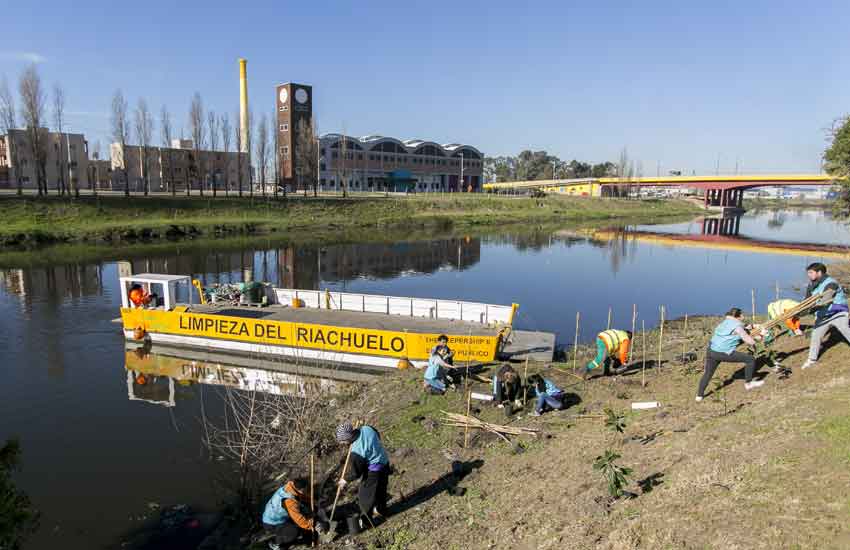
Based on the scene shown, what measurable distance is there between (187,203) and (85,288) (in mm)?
36160

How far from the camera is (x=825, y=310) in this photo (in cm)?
1022

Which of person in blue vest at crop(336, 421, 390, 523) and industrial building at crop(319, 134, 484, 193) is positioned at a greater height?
industrial building at crop(319, 134, 484, 193)

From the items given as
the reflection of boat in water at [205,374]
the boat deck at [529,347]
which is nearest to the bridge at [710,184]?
the boat deck at [529,347]

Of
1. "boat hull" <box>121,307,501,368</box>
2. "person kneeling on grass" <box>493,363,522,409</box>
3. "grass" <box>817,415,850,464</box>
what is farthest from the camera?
"boat hull" <box>121,307,501,368</box>

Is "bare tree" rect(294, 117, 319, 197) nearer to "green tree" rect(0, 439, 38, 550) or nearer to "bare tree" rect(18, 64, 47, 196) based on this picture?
"bare tree" rect(18, 64, 47, 196)

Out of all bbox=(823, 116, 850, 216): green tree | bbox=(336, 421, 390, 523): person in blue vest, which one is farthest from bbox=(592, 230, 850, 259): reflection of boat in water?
bbox=(336, 421, 390, 523): person in blue vest

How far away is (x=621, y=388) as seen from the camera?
13055 millimetres

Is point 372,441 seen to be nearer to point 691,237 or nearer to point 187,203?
point 187,203

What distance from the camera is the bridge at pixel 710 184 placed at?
87.1 m

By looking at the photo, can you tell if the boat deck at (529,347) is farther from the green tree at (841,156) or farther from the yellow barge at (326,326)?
the green tree at (841,156)

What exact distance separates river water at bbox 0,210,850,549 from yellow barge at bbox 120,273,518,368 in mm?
2405

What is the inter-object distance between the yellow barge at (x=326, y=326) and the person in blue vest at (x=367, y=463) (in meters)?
8.31

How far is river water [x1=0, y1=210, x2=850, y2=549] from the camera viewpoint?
11422 mm

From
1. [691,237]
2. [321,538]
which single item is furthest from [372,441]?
[691,237]
